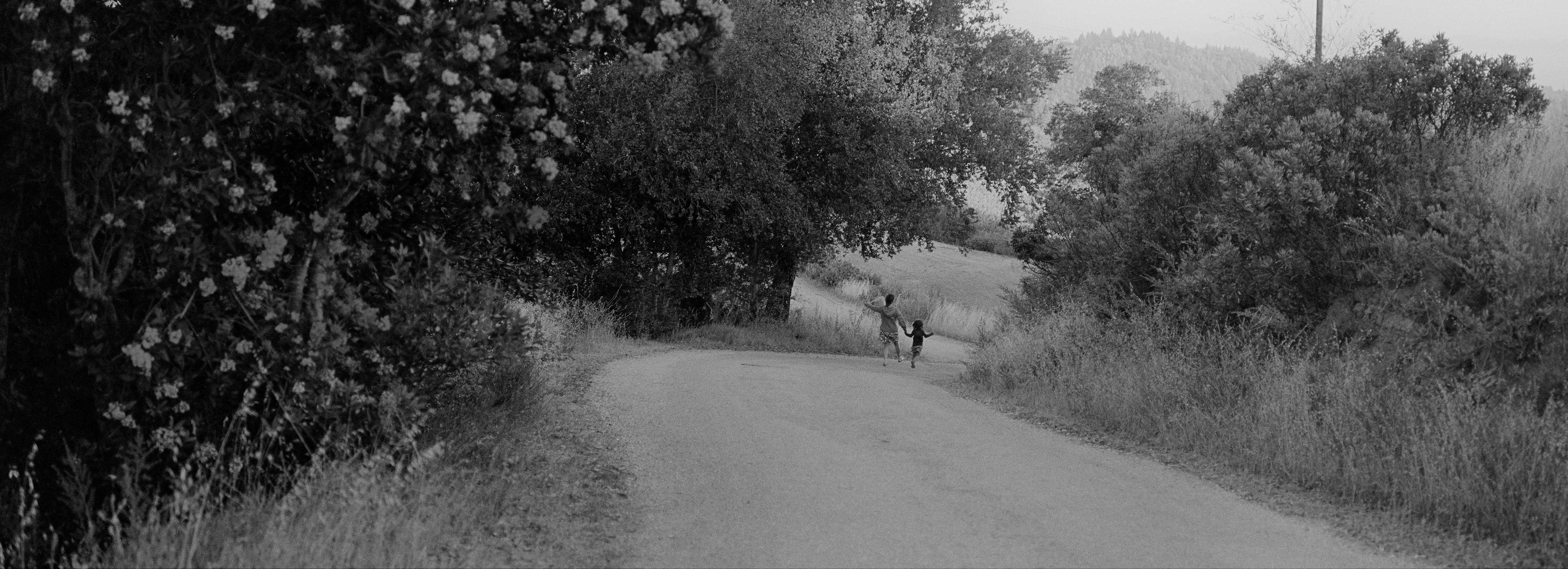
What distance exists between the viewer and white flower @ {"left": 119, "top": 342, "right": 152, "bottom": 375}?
18.9ft

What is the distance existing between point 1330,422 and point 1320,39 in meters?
9.69

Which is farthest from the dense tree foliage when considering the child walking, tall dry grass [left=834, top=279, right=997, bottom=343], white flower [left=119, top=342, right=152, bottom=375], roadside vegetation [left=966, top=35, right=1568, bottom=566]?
white flower [left=119, top=342, right=152, bottom=375]

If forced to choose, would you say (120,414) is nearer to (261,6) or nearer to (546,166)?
(261,6)

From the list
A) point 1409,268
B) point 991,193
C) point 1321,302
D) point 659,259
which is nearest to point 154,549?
point 1409,268

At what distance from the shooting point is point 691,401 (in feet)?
44.9

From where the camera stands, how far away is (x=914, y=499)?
27.7 feet

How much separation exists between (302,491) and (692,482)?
3.40 metres

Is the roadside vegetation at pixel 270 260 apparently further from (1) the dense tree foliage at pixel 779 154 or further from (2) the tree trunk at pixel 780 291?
(2) the tree trunk at pixel 780 291

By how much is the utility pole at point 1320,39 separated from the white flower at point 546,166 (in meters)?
10.9

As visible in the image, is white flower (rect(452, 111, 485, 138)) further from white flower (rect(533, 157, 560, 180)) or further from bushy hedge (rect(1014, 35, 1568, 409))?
bushy hedge (rect(1014, 35, 1568, 409))

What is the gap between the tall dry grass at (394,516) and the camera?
217 inches

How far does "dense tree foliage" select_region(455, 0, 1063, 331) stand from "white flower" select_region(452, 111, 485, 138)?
51.6 feet

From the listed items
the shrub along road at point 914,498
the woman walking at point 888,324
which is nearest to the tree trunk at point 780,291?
the woman walking at point 888,324

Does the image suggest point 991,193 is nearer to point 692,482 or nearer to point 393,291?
point 692,482
